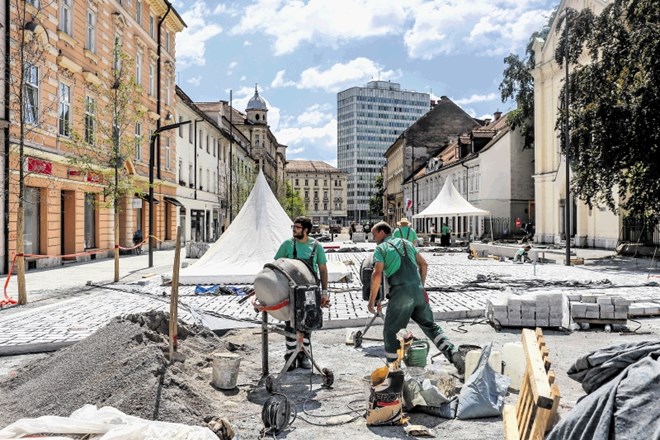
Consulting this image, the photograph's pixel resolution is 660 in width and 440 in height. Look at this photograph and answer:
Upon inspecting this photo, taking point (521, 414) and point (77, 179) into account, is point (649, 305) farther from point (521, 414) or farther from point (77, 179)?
point (77, 179)

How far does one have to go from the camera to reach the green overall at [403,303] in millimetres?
6113

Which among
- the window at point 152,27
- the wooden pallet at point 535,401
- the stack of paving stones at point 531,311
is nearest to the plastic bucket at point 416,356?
the wooden pallet at point 535,401

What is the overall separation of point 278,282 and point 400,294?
→ 4.36 feet

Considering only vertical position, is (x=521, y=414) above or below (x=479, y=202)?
below

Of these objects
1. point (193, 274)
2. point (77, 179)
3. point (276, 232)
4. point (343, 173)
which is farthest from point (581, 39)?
point (343, 173)

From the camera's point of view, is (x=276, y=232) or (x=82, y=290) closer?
(x=82, y=290)

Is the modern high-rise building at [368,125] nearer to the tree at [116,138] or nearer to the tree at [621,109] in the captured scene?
the tree at [621,109]

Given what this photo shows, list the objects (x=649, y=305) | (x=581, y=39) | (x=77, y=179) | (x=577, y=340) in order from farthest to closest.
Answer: (x=581, y=39)
(x=77, y=179)
(x=649, y=305)
(x=577, y=340)

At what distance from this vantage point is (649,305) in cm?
1017

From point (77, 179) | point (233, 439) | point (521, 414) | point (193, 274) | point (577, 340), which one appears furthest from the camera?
point (77, 179)

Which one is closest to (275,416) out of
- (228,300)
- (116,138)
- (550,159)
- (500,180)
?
(228,300)

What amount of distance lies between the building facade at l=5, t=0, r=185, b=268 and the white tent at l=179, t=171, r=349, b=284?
4.29 metres

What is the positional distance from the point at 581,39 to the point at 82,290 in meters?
21.8

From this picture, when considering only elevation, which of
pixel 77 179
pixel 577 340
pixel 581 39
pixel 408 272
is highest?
pixel 581 39
